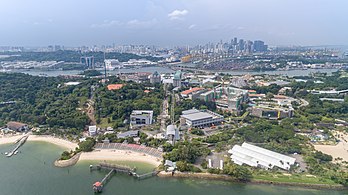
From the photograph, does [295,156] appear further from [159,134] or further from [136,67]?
[136,67]

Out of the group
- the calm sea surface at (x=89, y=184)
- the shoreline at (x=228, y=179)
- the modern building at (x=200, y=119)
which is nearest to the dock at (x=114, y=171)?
the calm sea surface at (x=89, y=184)

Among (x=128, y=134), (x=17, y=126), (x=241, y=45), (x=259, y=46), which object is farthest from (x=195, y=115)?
(x=259, y=46)

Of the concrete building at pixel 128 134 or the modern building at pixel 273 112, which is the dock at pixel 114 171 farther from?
the modern building at pixel 273 112

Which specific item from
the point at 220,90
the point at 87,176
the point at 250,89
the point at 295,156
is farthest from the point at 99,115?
the point at 250,89

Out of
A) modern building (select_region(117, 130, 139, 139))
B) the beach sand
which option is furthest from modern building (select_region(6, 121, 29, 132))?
modern building (select_region(117, 130, 139, 139))

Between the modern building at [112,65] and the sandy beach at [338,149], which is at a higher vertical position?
the modern building at [112,65]

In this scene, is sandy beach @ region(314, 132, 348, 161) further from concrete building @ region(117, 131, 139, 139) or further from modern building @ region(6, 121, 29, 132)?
modern building @ region(6, 121, 29, 132)

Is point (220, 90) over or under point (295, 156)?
over
